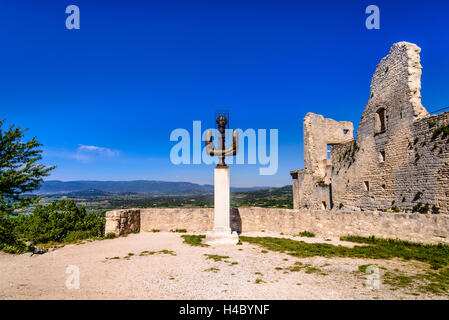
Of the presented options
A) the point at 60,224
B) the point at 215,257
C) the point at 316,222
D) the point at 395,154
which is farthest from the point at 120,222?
the point at 395,154

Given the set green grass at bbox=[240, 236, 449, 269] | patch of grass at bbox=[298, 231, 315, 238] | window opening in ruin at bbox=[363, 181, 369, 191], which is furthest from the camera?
window opening in ruin at bbox=[363, 181, 369, 191]

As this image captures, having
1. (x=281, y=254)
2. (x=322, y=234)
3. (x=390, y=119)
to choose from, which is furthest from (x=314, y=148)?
(x=281, y=254)

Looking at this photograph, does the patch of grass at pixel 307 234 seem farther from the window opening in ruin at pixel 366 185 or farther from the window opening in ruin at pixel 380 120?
the window opening in ruin at pixel 380 120

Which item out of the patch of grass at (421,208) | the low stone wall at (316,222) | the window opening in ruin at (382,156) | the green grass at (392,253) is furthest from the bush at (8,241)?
the window opening in ruin at (382,156)

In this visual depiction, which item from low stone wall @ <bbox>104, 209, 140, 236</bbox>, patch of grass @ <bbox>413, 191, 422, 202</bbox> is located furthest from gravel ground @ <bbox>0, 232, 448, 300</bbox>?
patch of grass @ <bbox>413, 191, 422, 202</bbox>

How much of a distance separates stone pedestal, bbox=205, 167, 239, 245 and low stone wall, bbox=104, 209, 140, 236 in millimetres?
4576

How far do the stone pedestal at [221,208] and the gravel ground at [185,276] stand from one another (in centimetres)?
124

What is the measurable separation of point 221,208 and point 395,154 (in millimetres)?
9806

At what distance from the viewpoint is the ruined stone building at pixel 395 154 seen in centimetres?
1115

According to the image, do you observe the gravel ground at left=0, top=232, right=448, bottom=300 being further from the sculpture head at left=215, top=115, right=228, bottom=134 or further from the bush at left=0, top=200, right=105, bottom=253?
the sculpture head at left=215, top=115, right=228, bottom=134

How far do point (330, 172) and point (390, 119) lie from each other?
6638 mm

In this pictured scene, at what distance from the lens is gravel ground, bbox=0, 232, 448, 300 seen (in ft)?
16.4
